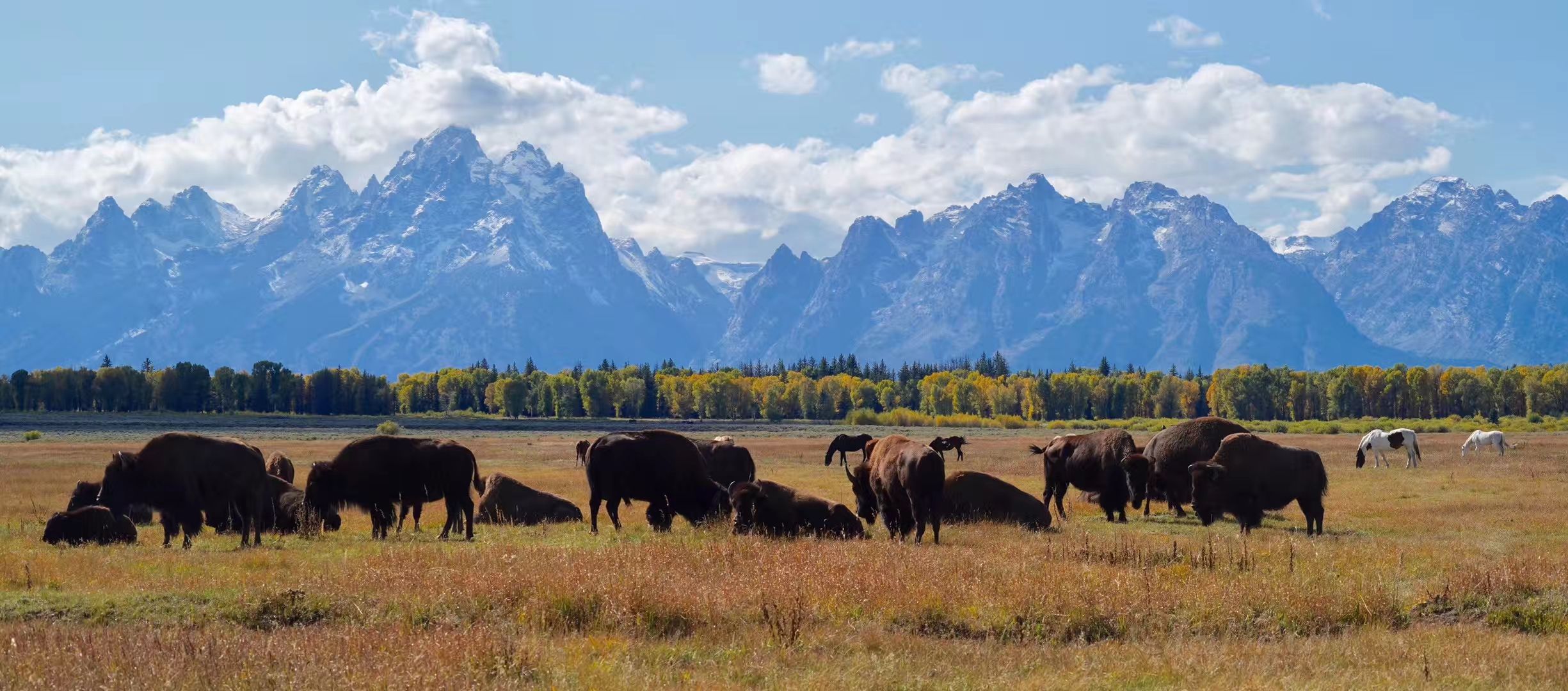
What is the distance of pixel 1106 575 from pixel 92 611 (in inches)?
493

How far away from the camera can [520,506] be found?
28.4m

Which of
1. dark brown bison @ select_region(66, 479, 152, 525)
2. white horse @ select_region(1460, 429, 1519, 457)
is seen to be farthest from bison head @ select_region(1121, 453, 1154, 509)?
white horse @ select_region(1460, 429, 1519, 457)

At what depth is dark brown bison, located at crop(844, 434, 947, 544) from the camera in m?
21.9

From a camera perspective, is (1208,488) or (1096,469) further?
(1096,469)

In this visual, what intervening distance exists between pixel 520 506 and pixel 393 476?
5.35 meters

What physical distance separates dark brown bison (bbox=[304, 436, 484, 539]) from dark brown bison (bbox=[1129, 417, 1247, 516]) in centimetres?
1547

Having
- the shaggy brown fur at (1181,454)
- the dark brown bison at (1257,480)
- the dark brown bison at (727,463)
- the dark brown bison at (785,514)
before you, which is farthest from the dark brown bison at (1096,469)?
the dark brown bison at (727,463)

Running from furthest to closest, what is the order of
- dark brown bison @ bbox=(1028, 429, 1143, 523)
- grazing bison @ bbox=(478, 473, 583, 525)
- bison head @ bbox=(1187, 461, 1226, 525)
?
dark brown bison @ bbox=(1028, 429, 1143, 523)
grazing bison @ bbox=(478, 473, 583, 525)
bison head @ bbox=(1187, 461, 1226, 525)

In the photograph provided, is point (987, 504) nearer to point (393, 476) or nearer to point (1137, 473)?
point (1137, 473)

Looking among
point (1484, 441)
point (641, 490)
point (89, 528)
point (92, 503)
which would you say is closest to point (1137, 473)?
point (641, 490)

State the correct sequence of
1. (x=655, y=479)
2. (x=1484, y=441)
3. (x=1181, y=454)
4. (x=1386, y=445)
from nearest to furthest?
(x=655, y=479), (x=1181, y=454), (x=1386, y=445), (x=1484, y=441)

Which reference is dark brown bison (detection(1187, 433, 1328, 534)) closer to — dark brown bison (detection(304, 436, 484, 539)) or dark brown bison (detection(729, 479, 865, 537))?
dark brown bison (detection(729, 479, 865, 537))

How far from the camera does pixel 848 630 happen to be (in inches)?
527

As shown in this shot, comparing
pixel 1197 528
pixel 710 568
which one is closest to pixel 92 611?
pixel 710 568
